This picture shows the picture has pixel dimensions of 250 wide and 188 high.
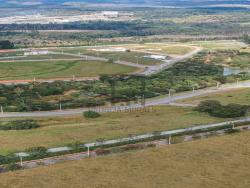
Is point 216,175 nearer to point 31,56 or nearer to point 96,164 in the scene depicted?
point 96,164

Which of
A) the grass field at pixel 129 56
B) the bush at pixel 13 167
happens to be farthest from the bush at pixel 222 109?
the grass field at pixel 129 56

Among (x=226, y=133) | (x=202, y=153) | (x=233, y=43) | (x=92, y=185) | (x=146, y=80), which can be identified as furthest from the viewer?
(x=233, y=43)

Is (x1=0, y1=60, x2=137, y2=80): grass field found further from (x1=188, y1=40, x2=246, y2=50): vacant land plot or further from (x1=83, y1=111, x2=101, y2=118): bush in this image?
(x1=188, y1=40, x2=246, y2=50): vacant land plot

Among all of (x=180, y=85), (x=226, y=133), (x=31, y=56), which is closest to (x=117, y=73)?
(x=180, y=85)

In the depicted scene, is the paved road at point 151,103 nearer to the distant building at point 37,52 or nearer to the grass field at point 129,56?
the grass field at point 129,56

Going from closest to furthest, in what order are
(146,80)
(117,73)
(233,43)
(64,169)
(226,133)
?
(64,169)
(226,133)
(146,80)
(117,73)
(233,43)

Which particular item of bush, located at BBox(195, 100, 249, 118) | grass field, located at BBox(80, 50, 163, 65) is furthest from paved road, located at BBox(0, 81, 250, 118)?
grass field, located at BBox(80, 50, 163, 65)
